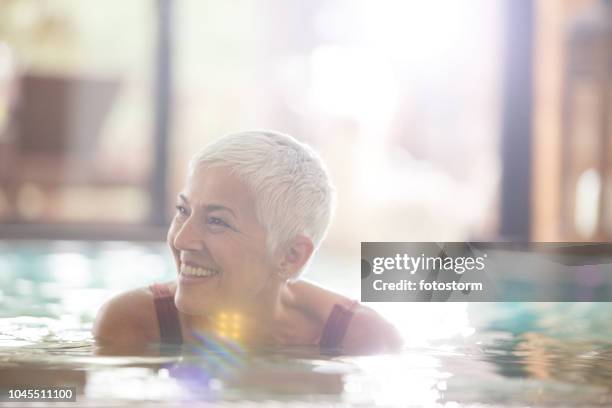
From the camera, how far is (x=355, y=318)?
4.16ft

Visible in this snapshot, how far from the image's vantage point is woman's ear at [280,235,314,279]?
117cm

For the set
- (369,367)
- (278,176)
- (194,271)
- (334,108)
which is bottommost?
(369,367)

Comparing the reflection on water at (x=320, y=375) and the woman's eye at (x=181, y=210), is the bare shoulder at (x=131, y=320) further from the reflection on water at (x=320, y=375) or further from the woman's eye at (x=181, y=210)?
the woman's eye at (x=181, y=210)

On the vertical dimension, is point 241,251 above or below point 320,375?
above

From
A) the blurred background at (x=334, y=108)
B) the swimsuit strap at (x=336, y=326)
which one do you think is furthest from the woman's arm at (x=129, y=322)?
the blurred background at (x=334, y=108)

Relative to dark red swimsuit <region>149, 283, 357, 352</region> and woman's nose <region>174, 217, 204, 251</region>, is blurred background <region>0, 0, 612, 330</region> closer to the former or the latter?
dark red swimsuit <region>149, 283, 357, 352</region>

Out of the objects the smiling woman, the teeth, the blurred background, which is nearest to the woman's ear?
the smiling woman

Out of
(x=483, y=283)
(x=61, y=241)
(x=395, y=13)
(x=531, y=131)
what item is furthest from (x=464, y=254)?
(x=395, y=13)

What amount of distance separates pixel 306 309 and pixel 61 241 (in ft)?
10.9

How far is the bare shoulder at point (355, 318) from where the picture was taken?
49.6 inches

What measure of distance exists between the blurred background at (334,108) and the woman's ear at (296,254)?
2.93 metres

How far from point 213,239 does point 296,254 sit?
117 millimetres

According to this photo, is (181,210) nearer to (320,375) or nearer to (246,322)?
(246,322)

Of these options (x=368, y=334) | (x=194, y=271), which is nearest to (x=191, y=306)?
(x=194, y=271)
